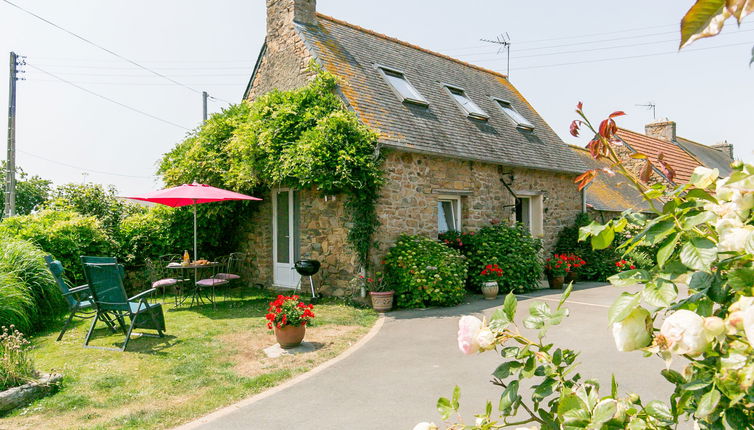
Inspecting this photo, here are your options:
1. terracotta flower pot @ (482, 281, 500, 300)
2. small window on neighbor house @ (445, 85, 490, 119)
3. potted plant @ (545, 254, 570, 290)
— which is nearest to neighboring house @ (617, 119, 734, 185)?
small window on neighbor house @ (445, 85, 490, 119)

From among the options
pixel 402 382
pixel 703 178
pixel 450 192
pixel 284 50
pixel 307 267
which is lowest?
pixel 402 382

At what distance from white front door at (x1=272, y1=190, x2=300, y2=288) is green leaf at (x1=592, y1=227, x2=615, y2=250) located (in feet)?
31.2

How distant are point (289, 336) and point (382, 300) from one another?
2.72 metres

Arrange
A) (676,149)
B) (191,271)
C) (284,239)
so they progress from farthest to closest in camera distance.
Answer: (676,149)
(191,271)
(284,239)

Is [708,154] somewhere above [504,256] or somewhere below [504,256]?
above

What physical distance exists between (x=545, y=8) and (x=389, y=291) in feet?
18.1

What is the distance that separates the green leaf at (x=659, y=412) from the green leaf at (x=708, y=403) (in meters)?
0.24

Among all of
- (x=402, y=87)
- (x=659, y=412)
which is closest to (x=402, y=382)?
(x=659, y=412)

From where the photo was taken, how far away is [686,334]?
34.2 inches

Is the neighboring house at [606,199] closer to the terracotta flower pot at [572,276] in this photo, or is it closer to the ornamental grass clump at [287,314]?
the terracotta flower pot at [572,276]

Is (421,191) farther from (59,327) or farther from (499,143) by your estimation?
(59,327)

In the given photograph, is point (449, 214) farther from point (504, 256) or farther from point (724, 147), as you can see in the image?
point (724, 147)

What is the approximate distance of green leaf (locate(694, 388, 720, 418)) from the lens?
873 mm

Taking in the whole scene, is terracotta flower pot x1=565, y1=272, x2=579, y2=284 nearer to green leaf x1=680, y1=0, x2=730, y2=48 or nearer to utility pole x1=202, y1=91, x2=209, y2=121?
green leaf x1=680, y1=0, x2=730, y2=48
